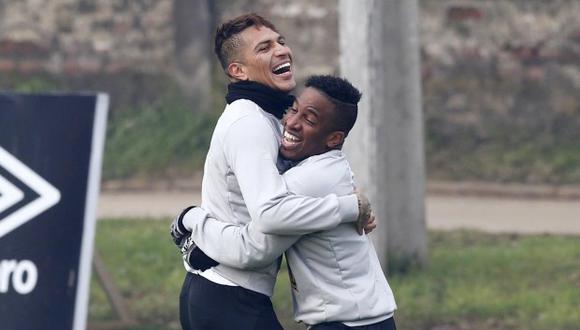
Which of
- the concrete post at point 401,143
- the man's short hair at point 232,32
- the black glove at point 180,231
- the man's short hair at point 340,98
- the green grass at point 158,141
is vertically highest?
the man's short hair at point 232,32

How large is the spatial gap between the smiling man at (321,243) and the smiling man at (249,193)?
1.8 inches

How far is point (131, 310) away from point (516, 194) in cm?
480

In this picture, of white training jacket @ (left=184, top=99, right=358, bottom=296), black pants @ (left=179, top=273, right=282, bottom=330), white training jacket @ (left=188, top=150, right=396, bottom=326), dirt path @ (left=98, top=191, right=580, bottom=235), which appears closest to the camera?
white training jacket @ (left=184, top=99, right=358, bottom=296)

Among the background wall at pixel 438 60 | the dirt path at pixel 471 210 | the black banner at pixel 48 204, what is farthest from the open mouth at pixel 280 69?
the background wall at pixel 438 60

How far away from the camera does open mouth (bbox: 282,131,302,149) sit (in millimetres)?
4406

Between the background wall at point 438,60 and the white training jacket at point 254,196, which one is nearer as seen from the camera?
the white training jacket at point 254,196

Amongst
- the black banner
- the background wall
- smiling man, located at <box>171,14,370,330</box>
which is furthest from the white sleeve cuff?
the background wall

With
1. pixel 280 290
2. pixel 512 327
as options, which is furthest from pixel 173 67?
pixel 512 327

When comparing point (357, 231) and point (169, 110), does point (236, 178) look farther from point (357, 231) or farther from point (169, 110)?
point (169, 110)

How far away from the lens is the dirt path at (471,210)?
10938 mm

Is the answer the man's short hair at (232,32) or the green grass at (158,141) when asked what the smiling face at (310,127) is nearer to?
the man's short hair at (232,32)

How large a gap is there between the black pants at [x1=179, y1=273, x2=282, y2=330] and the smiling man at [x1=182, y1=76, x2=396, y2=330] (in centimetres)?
12

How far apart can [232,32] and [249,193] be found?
64 cm

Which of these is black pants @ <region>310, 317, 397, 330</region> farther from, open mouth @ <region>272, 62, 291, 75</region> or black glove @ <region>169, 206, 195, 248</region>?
open mouth @ <region>272, 62, 291, 75</region>
